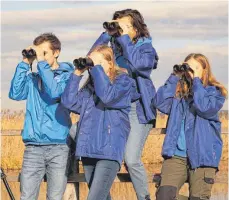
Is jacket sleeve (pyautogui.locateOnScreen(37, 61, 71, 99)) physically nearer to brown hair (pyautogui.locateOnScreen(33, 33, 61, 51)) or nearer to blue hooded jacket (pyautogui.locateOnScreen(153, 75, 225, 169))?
brown hair (pyautogui.locateOnScreen(33, 33, 61, 51))

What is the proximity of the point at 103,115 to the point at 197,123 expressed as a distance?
0.74 meters

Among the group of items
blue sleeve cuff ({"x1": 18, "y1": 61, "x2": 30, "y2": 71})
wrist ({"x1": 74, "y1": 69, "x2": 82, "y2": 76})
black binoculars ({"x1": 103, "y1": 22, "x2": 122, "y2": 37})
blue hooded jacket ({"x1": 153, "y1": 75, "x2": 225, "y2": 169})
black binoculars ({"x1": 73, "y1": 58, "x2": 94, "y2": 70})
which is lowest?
blue hooded jacket ({"x1": 153, "y1": 75, "x2": 225, "y2": 169})

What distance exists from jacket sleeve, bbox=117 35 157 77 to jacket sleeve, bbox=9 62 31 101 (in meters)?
0.82

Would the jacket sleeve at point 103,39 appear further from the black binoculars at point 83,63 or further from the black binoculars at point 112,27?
the black binoculars at point 83,63

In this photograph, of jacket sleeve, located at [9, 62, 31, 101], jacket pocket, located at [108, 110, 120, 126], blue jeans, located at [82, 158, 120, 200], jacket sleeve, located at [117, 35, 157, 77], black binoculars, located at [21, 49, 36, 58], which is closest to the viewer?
blue jeans, located at [82, 158, 120, 200]

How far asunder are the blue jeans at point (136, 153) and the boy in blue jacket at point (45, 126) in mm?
535

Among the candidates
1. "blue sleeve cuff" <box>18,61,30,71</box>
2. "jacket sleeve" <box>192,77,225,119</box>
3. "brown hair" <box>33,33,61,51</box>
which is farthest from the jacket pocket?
"blue sleeve cuff" <box>18,61,30,71</box>

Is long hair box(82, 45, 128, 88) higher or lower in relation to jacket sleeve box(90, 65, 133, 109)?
higher

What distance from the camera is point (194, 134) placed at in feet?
20.1

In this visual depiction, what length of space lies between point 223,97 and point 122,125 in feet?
2.69

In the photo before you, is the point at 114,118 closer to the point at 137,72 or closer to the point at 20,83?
the point at 137,72

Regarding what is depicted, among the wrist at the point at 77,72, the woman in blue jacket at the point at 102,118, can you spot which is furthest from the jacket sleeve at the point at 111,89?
the wrist at the point at 77,72

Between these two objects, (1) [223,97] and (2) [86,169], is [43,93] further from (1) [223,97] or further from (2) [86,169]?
(1) [223,97]

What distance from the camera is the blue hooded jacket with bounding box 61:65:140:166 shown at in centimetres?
580
